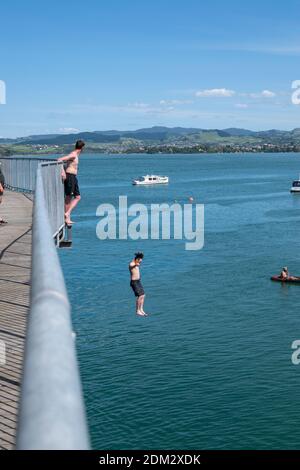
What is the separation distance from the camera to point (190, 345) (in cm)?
4450

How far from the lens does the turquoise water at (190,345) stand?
34938 mm

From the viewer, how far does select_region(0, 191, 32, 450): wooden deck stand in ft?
19.2

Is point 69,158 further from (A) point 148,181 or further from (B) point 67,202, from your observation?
(A) point 148,181

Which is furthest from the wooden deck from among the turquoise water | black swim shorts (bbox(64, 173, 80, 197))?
the turquoise water

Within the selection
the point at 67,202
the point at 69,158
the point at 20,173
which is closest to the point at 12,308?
the point at 69,158

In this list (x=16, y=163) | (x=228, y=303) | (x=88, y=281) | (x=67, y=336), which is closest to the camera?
(x=67, y=336)

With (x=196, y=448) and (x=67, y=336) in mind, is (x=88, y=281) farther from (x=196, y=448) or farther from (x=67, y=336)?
(x=67, y=336)

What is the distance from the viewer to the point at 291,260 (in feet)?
230

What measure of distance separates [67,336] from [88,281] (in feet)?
200

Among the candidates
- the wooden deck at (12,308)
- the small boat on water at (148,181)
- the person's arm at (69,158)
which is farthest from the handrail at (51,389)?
the small boat on water at (148,181)

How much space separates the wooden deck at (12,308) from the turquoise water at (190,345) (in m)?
19.2

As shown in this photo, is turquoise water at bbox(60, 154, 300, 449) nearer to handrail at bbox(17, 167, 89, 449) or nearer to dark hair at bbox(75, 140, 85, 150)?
dark hair at bbox(75, 140, 85, 150)

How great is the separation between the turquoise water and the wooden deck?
754 inches

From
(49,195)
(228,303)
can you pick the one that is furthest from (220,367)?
(49,195)
